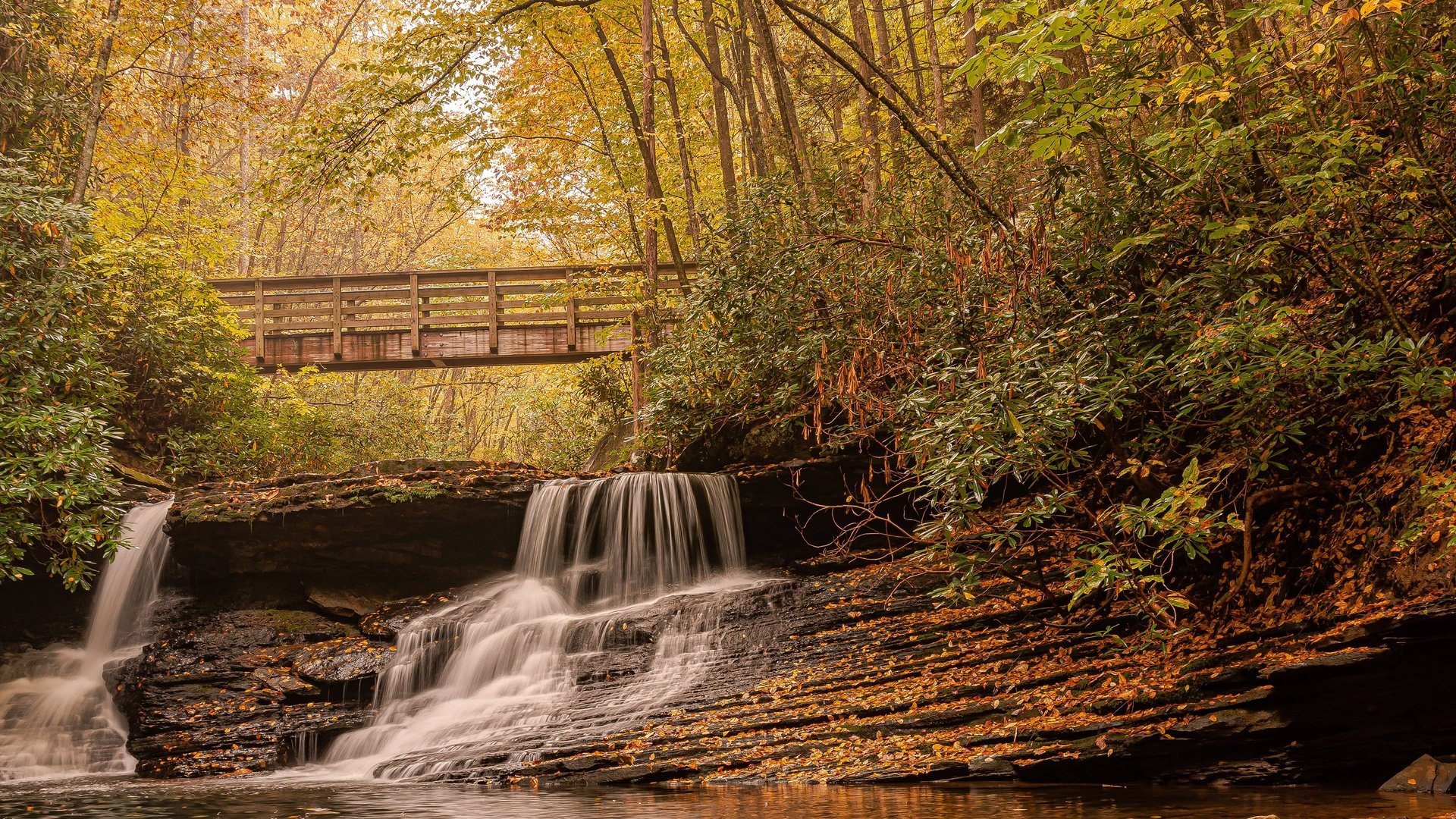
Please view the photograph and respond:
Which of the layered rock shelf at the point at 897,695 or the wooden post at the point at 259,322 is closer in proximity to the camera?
the layered rock shelf at the point at 897,695

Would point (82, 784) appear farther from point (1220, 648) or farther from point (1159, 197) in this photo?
point (1159, 197)

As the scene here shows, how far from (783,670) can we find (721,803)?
8.27 feet

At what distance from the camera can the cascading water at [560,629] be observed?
8219mm

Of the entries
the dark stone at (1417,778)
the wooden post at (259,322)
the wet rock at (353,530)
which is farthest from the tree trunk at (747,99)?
the dark stone at (1417,778)

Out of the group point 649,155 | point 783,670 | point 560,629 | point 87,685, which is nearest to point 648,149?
point 649,155

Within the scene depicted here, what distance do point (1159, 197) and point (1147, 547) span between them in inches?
106

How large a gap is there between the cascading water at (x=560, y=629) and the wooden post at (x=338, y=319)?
8.08m

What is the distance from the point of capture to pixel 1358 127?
18.7ft

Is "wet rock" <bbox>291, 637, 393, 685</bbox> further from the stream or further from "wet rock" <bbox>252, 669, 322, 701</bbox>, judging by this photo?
the stream

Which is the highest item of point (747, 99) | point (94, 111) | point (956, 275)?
point (747, 99)

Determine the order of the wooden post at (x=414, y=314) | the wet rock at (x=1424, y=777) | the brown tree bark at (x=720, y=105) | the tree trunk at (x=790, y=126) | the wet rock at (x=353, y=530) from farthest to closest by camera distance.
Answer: the wooden post at (x=414, y=314), the brown tree bark at (x=720, y=105), the wet rock at (x=353, y=530), the tree trunk at (x=790, y=126), the wet rock at (x=1424, y=777)

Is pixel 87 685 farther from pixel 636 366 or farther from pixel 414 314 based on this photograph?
pixel 414 314

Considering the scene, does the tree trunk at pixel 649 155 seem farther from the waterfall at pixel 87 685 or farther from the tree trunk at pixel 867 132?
the waterfall at pixel 87 685

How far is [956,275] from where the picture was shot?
6879 millimetres
